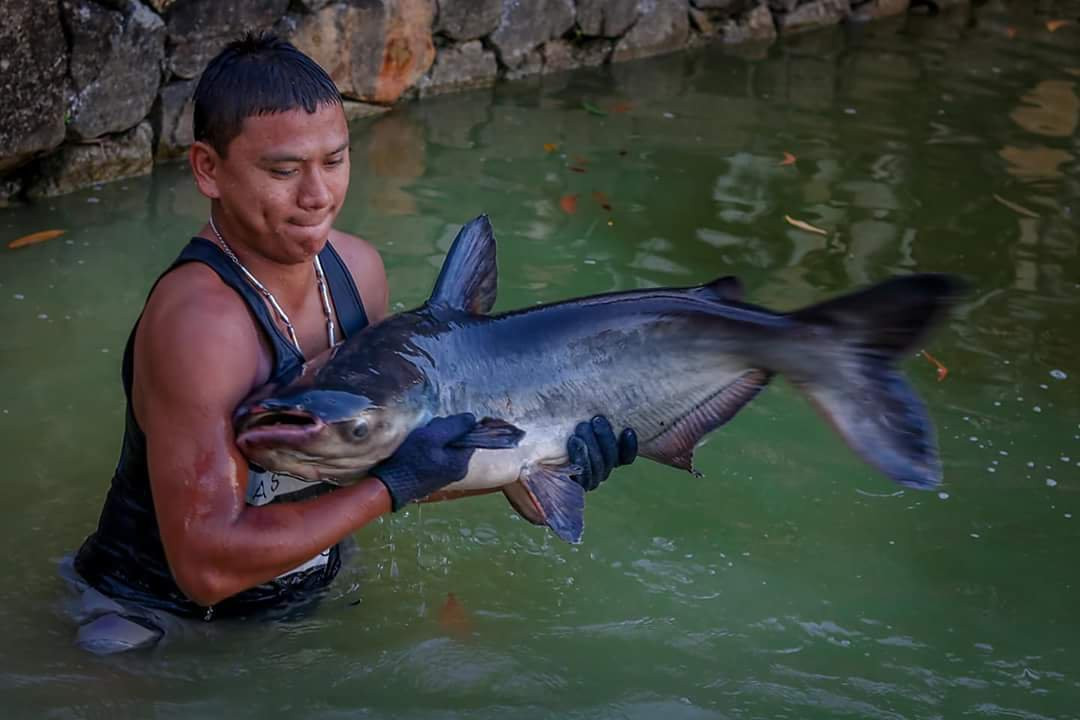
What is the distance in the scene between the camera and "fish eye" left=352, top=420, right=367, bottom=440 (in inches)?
95.3

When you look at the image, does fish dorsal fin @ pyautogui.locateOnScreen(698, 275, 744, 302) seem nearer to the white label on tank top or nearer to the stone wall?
the white label on tank top

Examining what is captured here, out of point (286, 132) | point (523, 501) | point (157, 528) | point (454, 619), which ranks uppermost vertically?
point (286, 132)

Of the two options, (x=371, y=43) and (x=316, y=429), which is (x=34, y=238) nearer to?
(x=371, y=43)

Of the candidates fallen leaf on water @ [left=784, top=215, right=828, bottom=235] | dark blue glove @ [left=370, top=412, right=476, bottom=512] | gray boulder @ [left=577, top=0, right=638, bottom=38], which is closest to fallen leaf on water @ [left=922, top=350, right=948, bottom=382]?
fallen leaf on water @ [left=784, top=215, right=828, bottom=235]

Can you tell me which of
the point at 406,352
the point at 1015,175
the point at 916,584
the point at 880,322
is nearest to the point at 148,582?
the point at 406,352

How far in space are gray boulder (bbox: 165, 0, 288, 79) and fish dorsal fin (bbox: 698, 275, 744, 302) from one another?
157 inches

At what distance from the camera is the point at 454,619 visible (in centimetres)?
332

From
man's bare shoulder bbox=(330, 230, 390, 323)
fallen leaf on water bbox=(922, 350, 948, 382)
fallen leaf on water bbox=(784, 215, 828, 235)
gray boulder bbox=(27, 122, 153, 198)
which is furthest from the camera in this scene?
fallen leaf on water bbox=(784, 215, 828, 235)

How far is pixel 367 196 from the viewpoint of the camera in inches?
235

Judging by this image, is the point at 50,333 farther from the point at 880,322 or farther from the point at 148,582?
the point at 880,322

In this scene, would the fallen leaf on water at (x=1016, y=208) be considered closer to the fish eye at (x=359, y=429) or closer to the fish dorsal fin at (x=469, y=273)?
the fish dorsal fin at (x=469, y=273)

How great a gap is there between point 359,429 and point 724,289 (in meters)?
0.78

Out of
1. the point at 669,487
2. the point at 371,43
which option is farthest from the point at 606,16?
the point at 669,487

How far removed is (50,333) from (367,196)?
1.76 meters
